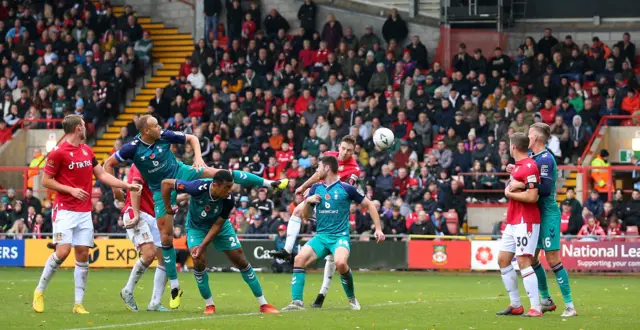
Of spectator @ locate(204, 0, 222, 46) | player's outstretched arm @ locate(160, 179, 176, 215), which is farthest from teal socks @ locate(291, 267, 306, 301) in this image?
spectator @ locate(204, 0, 222, 46)

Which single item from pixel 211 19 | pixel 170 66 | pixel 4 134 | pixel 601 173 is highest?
pixel 211 19

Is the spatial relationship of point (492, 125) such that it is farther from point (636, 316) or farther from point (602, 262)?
point (636, 316)

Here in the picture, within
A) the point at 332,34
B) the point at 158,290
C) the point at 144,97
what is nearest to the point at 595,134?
the point at 332,34

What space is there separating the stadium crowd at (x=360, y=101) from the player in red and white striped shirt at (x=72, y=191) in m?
13.3

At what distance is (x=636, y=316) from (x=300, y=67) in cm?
2147

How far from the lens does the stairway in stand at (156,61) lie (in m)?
36.5

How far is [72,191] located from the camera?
14.2 meters

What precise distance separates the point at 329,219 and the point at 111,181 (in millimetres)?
2935

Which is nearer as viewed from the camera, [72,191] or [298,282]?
[72,191]

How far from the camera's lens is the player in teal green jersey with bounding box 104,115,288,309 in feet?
48.8

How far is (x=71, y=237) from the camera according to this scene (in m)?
14.4

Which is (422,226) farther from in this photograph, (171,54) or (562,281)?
(171,54)

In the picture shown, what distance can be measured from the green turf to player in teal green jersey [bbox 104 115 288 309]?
1.08 meters

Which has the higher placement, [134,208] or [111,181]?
[111,181]
